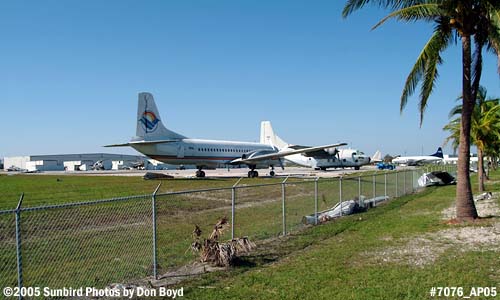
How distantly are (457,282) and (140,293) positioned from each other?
503 cm

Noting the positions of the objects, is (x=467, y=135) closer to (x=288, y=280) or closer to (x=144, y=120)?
(x=288, y=280)

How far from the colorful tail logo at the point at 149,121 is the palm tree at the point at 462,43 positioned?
88.9 feet

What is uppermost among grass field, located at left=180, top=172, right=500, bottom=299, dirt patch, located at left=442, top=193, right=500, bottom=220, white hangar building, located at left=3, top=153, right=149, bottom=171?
white hangar building, located at left=3, top=153, right=149, bottom=171

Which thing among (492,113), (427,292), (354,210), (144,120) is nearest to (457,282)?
(427,292)

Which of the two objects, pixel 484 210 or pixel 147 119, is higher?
pixel 147 119

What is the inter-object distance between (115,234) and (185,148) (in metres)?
28.6

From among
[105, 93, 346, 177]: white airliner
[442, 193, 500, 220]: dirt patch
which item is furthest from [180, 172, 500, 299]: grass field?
[105, 93, 346, 177]: white airliner

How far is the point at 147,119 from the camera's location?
3862 cm

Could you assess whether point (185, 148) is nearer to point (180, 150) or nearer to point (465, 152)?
point (180, 150)

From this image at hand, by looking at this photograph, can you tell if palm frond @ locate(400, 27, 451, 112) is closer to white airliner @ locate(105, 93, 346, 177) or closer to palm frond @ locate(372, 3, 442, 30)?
palm frond @ locate(372, 3, 442, 30)

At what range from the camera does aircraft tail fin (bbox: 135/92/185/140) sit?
126 feet

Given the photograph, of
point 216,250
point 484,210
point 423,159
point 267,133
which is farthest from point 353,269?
point 423,159

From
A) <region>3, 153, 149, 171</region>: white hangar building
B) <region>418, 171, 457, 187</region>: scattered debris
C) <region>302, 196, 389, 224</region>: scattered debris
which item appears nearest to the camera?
<region>302, 196, 389, 224</region>: scattered debris

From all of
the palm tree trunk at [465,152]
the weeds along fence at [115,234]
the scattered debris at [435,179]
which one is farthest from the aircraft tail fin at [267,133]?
the palm tree trunk at [465,152]
